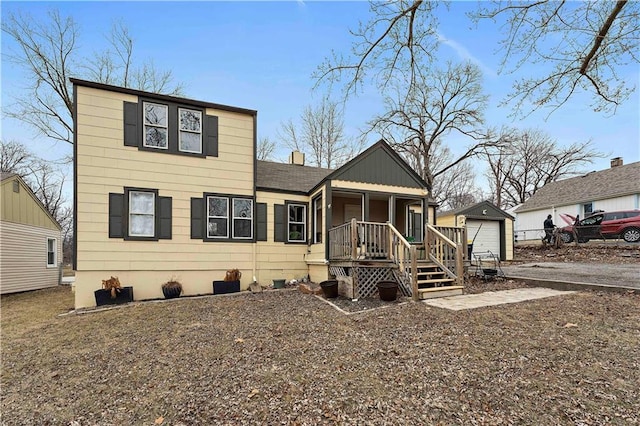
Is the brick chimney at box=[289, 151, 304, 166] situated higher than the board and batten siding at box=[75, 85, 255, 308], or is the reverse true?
the brick chimney at box=[289, 151, 304, 166]

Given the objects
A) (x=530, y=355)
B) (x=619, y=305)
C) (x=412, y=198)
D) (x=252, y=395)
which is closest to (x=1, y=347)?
(x=252, y=395)

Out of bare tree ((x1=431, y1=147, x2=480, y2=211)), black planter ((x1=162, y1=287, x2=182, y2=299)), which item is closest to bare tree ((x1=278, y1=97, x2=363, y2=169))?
bare tree ((x1=431, y1=147, x2=480, y2=211))

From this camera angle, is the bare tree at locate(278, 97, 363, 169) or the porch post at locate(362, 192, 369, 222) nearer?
the porch post at locate(362, 192, 369, 222)

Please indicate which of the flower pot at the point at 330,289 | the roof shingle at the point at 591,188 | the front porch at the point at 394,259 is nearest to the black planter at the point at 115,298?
the flower pot at the point at 330,289

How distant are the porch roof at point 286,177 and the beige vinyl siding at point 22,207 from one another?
33.9ft

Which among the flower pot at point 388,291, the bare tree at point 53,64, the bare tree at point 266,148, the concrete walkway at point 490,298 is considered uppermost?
the bare tree at point 53,64

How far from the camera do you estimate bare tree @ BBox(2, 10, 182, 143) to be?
53.6 feet

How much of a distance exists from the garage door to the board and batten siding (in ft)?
40.2

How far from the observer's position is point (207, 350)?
4773 mm

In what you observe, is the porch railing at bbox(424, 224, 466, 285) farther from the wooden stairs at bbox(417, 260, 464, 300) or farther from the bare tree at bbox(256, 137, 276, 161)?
the bare tree at bbox(256, 137, 276, 161)

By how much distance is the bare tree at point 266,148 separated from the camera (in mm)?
24547

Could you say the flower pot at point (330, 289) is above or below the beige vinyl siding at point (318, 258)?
below

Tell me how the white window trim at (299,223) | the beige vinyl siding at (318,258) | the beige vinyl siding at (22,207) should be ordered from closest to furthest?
the beige vinyl siding at (318,258), the white window trim at (299,223), the beige vinyl siding at (22,207)

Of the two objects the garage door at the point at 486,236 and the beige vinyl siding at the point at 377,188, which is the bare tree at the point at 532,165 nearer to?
the garage door at the point at 486,236
